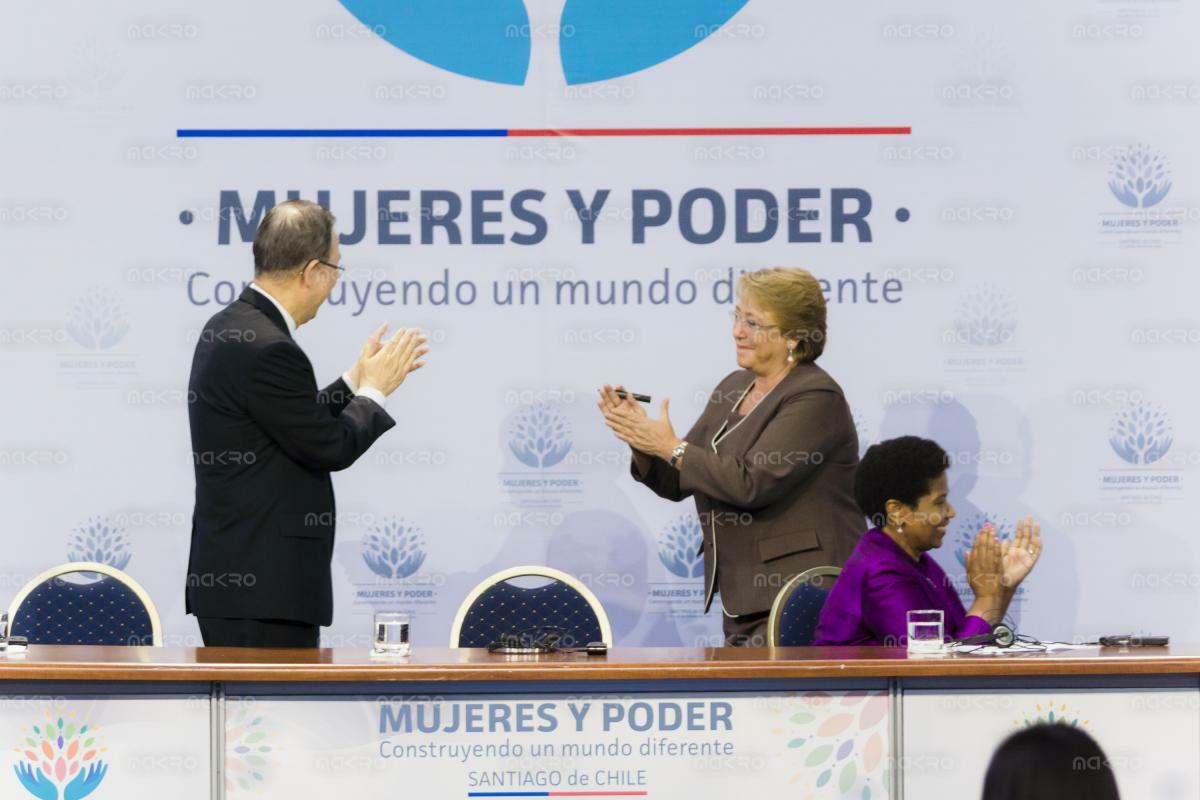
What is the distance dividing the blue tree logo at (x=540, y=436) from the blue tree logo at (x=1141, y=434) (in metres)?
1.85

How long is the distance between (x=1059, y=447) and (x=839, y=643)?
216 centimetres

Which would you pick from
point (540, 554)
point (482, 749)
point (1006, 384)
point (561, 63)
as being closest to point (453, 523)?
point (540, 554)

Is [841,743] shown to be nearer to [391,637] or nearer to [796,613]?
[796,613]

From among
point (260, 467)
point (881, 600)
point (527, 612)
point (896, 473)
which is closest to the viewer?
point (881, 600)

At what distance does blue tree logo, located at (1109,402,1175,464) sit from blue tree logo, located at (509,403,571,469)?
6.08 feet

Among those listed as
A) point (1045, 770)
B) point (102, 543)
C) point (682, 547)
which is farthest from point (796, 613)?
point (102, 543)

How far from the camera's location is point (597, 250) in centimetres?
511

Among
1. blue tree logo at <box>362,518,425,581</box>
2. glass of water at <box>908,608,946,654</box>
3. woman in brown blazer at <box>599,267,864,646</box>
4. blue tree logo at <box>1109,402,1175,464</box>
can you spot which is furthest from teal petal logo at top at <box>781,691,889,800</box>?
blue tree logo at <box>1109,402,1175,464</box>

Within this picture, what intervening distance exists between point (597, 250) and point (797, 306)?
105 centimetres

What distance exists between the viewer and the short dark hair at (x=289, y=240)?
3607mm

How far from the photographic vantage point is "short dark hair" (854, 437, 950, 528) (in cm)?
333

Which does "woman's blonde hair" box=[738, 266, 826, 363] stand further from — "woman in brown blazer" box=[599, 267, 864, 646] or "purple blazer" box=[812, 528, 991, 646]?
"purple blazer" box=[812, 528, 991, 646]

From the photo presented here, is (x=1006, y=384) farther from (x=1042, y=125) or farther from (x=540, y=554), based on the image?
(x=540, y=554)

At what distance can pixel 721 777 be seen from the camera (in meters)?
2.87
